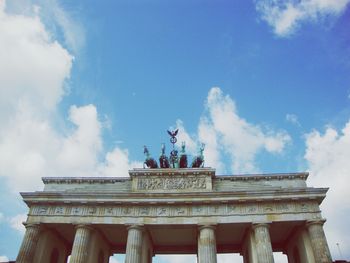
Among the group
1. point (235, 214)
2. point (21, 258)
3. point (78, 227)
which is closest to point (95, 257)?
point (78, 227)

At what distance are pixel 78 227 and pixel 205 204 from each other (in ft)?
31.5

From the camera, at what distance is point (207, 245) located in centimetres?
2444

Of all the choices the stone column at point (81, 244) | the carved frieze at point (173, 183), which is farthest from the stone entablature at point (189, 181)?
the stone column at point (81, 244)

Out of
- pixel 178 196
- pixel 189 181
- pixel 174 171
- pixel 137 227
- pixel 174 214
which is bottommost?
pixel 137 227

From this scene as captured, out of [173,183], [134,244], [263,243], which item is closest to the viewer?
[263,243]

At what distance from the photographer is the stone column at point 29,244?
2412 centimetres

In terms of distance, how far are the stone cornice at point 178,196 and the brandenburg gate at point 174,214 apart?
71 millimetres

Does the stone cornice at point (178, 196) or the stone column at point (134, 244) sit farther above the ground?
the stone cornice at point (178, 196)

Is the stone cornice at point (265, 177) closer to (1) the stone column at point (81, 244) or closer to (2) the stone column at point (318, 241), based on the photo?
(2) the stone column at point (318, 241)

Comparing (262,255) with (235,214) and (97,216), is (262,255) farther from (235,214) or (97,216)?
(97,216)

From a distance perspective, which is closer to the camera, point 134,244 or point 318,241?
point 318,241

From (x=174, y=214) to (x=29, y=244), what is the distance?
10615mm

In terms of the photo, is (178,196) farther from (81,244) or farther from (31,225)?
(31,225)

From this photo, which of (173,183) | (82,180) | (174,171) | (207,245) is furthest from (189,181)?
(82,180)
